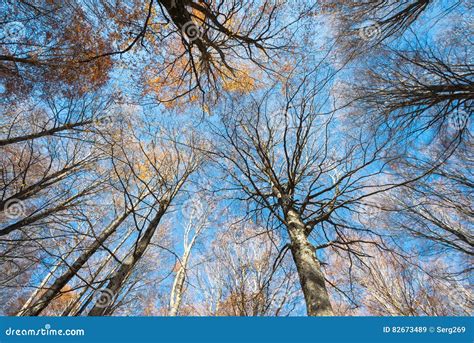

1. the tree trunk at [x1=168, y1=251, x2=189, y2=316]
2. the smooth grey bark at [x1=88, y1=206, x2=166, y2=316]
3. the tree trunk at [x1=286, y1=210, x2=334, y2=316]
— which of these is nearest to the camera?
the tree trunk at [x1=286, y1=210, x2=334, y2=316]

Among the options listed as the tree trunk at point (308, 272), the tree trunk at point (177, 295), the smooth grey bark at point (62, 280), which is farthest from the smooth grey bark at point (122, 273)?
the tree trunk at point (177, 295)

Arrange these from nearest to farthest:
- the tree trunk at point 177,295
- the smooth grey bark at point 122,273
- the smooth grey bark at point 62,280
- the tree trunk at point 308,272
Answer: the tree trunk at point 308,272, the smooth grey bark at point 122,273, the smooth grey bark at point 62,280, the tree trunk at point 177,295

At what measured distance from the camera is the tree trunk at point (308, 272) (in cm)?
205

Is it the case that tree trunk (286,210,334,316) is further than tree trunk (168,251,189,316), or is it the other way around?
tree trunk (168,251,189,316)

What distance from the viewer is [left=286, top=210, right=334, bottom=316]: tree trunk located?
205 cm

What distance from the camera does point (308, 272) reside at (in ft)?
7.68

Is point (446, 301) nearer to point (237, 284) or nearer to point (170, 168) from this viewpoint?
point (237, 284)

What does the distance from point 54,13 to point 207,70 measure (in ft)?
11.2

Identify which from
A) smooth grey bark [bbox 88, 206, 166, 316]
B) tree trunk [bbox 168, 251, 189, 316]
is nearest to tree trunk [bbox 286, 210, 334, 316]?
smooth grey bark [bbox 88, 206, 166, 316]

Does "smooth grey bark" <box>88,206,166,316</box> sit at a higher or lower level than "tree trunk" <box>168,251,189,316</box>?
lower

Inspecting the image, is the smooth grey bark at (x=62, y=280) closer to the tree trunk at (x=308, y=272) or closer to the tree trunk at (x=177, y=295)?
the tree trunk at (x=308, y=272)

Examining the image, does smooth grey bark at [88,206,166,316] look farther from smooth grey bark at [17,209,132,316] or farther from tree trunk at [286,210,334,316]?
tree trunk at [286,210,334,316]

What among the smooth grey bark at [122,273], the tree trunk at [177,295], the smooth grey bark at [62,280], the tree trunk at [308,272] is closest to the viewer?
the tree trunk at [308,272]

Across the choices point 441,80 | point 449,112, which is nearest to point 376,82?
point 441,80
